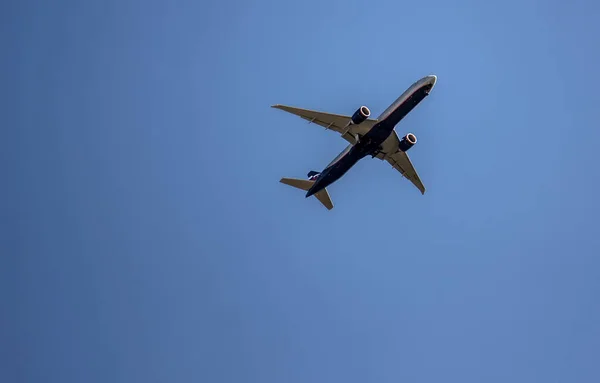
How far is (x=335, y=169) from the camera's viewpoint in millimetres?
71688

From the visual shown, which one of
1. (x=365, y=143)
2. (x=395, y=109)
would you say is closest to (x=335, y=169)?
(x=365, y=143)

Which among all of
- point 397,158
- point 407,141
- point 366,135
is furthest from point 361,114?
point 397,158

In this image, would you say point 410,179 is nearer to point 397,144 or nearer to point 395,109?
point 397,144

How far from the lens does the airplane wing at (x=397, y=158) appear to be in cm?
7350

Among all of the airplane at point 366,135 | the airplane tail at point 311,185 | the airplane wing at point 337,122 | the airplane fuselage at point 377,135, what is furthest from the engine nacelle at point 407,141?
the airplane tail at point 311,185

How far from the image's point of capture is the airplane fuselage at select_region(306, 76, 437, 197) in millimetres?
65750

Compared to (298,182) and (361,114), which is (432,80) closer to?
(361,114)

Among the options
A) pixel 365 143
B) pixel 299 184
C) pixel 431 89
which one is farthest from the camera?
pixel 299 184

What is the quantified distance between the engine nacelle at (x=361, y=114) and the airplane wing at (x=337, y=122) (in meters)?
1.25

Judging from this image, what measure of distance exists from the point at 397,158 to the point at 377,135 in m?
7.07

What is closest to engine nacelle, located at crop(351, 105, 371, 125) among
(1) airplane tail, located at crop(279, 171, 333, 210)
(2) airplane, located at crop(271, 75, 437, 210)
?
(2) airplane, located at crop(271, 75, 437, 210)

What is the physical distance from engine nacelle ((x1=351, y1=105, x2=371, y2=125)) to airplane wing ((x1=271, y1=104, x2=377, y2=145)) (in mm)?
1247

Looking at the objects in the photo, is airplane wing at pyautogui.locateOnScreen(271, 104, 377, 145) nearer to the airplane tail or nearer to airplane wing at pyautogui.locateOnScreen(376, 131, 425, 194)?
airplane wing at pyautogui.locateOnScreen(376, 131, 425, 194)

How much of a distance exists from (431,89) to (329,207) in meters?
19.4
